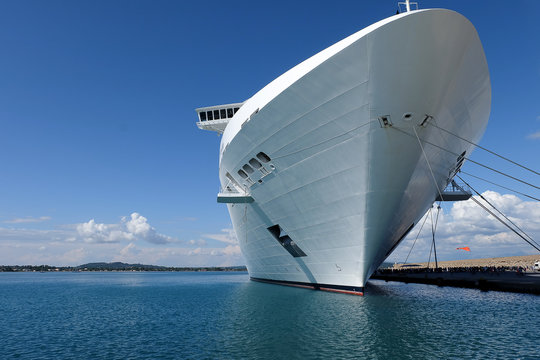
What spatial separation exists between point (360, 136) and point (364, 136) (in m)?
0.14

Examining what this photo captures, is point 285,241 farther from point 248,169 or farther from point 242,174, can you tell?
point 248,169

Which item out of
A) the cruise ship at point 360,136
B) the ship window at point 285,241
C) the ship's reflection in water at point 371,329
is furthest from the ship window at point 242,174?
the ship's reflection in water at point 371,329

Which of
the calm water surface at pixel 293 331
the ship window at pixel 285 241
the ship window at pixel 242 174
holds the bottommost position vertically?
the calm water surface at pixel 293 331

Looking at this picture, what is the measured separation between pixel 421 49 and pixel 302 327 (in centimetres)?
1024

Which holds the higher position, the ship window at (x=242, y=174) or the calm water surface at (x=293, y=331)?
the ship window at (x=242, y=174)

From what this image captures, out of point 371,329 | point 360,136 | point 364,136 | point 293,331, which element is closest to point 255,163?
point 360,136

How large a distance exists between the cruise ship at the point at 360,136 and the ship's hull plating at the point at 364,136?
1.6 inches

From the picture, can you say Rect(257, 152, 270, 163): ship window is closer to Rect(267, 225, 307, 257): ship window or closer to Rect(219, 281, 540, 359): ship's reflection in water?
Rect(267, 225, 307, 257): ship window

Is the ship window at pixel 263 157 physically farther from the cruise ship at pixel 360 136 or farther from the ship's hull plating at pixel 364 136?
the ship's hull plating at pixel 364 136

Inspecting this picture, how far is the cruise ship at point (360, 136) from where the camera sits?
409 inches

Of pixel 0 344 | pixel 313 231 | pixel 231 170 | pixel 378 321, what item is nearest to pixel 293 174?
pixel 313 231

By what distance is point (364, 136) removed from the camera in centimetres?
1180

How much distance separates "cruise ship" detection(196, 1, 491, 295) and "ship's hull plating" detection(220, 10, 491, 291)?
40 mm

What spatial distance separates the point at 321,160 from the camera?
12.9 m
